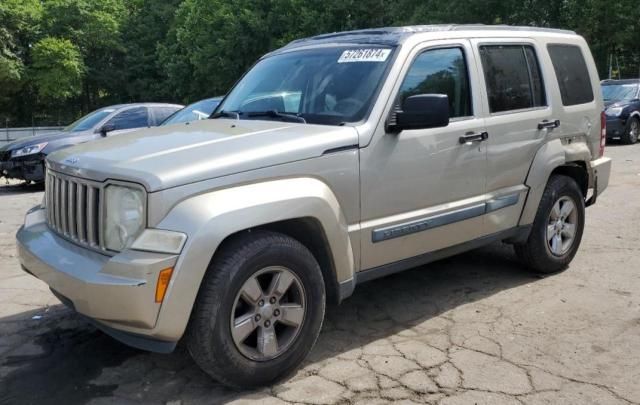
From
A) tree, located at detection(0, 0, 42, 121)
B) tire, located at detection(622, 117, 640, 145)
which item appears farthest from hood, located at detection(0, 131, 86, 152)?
tree, located at detection(0, 0, 42, 121)

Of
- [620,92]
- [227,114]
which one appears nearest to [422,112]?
[227,114]

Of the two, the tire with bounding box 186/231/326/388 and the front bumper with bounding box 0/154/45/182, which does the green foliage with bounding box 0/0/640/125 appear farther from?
the tire with bounding box 186/231/326/388

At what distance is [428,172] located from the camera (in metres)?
4.07

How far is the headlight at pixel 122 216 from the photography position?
119 inches

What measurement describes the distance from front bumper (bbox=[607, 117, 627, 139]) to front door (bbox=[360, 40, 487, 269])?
12.9 m

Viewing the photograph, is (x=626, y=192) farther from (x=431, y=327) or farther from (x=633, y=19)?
(x=633, y=19)

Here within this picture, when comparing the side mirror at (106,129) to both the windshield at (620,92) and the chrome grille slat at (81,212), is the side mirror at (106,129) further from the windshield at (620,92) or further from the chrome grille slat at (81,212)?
the windshield at (620,92)

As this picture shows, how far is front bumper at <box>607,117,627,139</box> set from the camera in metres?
15.7

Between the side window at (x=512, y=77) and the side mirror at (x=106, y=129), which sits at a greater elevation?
the side window at (x=512, y=77)

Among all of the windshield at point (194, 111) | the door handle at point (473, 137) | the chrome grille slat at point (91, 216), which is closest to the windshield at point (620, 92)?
the windshield at point (194, 111)

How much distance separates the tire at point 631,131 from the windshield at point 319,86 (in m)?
13.8

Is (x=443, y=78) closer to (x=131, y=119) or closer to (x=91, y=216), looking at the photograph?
(x=91, y=216)

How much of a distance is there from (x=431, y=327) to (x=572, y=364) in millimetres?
950

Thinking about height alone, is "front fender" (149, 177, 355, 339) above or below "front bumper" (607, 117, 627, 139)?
below
